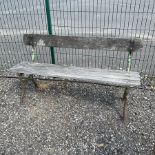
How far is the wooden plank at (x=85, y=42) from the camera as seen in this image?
467 centimetres

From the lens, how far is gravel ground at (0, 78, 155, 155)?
4051 millimetres

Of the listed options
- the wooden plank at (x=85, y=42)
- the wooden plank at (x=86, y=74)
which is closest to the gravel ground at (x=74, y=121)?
the wooden plank at (x=86, y=74)

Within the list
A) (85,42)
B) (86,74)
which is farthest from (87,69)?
(85,42)

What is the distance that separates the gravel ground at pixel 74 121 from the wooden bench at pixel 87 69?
292 millimetres

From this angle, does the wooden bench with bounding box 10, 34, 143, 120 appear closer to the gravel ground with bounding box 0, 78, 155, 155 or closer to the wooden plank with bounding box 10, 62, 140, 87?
the wooden plank with bounding box 10, 62, 140, 87

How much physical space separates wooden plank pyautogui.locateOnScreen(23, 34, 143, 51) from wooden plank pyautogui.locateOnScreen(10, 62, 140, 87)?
41 centimetres

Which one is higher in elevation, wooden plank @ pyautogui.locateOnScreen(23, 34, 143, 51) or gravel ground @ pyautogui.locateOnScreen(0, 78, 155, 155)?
wooden plank @ pyautogui.locateOnScreen(23, 34, 143, 51)

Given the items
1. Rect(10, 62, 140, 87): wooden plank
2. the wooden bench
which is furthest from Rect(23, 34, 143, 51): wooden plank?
Rect(10, 62, 140, 87): wooden plank

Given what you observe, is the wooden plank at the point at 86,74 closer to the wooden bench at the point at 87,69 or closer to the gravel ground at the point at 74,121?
the wooden bench at the point at 87,69

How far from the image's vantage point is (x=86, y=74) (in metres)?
4.59

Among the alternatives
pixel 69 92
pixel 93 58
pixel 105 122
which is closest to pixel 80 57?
pixel 93 58

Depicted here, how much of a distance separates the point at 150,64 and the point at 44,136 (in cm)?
304

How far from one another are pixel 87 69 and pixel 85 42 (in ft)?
1.60

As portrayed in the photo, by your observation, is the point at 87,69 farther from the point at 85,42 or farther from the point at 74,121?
the point at 74,121
